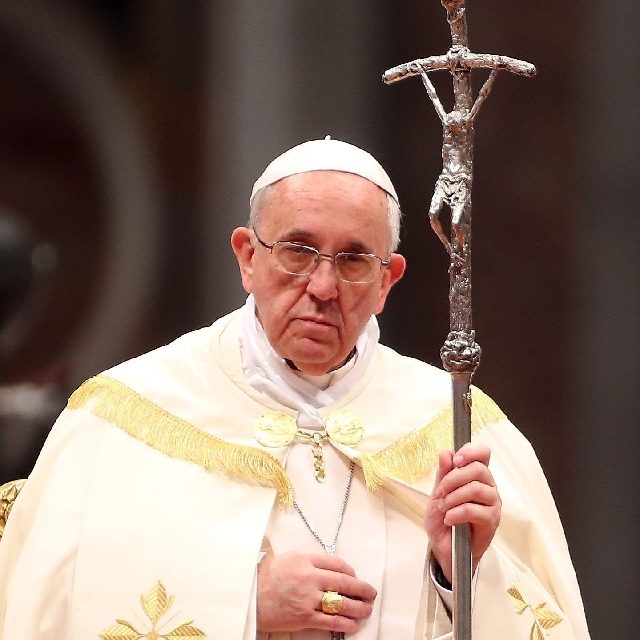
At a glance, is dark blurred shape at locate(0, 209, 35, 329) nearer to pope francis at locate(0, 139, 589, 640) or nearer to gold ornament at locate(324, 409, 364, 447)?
pope francis at locate(0, 139, 589, 640)

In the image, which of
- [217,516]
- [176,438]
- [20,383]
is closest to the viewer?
[217,516]

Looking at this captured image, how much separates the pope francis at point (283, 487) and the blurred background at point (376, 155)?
95 centimetres

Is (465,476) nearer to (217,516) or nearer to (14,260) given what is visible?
(217,516)

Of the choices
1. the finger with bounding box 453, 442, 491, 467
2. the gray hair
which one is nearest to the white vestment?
the gray hair

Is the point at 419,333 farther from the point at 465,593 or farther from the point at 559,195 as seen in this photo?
the point at 465,593

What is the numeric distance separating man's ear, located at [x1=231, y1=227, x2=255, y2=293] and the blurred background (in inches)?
42.1

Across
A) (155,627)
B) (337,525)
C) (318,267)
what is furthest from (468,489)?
(155,627)

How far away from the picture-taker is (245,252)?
3248 millimetres

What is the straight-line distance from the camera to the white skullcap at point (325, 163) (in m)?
3.20

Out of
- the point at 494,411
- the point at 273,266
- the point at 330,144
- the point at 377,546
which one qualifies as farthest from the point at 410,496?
the point at 330,144

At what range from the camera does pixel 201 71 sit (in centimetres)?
434

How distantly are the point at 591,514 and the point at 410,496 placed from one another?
163cm

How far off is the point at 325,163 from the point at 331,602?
111 centimetres

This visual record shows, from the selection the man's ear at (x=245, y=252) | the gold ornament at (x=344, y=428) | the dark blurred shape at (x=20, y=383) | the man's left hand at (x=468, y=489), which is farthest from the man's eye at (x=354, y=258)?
the dark blurred shape at (x=20, y=383)
